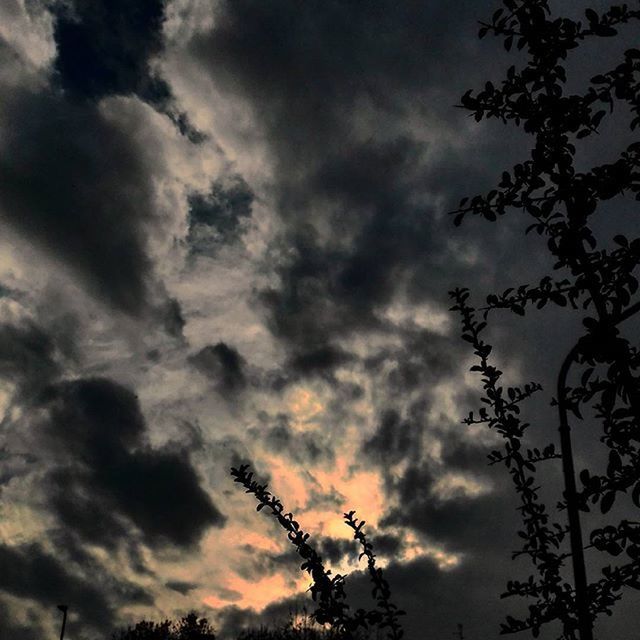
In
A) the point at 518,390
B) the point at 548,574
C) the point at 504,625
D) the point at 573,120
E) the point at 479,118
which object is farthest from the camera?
the point at 518,390

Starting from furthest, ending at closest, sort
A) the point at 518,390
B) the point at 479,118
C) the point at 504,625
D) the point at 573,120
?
the point at 518,390 < the point at 504,625 < the point at 479,118 < the point at 573,120

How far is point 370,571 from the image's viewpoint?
7.63m

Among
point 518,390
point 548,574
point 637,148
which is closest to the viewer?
point 637,148

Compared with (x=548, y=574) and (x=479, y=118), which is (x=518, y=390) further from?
(x=479, y=118)

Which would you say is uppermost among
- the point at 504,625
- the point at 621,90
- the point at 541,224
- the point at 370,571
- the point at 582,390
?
the point at 621,90

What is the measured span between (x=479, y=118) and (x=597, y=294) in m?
2.06

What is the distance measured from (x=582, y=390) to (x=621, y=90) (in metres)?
2.55

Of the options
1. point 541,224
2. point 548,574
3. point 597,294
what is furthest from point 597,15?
point 548,574

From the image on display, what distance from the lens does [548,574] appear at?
26.2 ft

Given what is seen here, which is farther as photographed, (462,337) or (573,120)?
(462,337)

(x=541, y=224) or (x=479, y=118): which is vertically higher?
(x=479, y=118)

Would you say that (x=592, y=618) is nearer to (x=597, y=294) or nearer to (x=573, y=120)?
(x=597, y=294)

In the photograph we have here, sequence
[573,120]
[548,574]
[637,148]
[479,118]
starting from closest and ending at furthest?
[637,148]
[573,120]
[479,118]
[548,574]

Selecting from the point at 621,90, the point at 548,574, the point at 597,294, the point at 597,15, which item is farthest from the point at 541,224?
the point at 548,574
